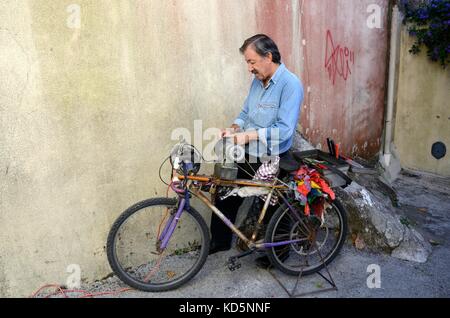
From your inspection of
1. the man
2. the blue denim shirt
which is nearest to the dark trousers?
the man

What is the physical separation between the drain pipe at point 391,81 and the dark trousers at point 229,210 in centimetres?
404

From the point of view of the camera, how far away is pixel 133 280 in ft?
11.0

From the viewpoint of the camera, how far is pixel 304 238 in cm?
372

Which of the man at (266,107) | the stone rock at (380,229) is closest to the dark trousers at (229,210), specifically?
the man at (266,107)

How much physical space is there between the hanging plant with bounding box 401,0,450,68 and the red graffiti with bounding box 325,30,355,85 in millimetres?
1337

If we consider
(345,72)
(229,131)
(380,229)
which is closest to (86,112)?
(229,131)

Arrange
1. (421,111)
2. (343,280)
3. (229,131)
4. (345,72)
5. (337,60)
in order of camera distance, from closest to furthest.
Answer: (229,131) → (343,280) → (337,60) → (345,72) → (421,111)

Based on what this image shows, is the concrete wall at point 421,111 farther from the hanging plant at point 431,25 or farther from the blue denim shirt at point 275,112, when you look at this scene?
the blue denim shirt at point 275,112

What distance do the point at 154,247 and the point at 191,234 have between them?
1.21 feet

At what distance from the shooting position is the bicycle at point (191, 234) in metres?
3.30

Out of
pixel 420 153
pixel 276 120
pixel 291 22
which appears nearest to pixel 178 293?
pixel 276 120

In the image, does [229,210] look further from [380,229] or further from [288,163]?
[380,229]
